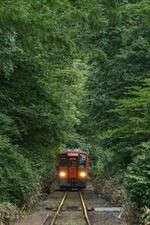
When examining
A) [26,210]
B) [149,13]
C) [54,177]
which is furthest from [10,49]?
[54,177]

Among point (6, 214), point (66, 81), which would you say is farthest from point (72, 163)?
point (6, 214)

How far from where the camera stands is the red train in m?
35.1

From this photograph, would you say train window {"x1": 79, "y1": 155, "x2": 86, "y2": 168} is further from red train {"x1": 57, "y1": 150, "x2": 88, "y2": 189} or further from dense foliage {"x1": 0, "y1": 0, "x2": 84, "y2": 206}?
dense foliage {"x1": 0, "y1": 0, "x2": 84, "y2": 206}

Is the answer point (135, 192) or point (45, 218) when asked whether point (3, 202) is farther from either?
point (135, 192)

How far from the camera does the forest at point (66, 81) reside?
1456 centimetres

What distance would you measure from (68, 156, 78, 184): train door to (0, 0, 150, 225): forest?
5.31m

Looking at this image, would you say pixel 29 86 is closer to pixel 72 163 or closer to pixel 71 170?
pixel 71 170

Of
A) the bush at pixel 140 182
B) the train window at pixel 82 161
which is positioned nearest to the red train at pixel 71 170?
the train window at pixel 82 161

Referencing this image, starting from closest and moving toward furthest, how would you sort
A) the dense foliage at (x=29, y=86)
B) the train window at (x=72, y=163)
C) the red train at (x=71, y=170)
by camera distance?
the dense foliage at (x=29, y=86) → the red train at (x=71, y=170) → the train window at (x=72, y=163)

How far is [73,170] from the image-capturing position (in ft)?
116

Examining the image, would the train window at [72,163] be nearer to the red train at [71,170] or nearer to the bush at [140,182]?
the red train at [71,170]

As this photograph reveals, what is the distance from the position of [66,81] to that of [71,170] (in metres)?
6.71

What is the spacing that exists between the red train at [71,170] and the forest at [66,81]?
17.0 feet

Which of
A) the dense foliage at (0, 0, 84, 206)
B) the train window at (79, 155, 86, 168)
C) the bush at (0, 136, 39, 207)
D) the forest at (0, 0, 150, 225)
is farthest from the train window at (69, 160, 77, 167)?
the bush at (0, 136, 39, 207)
